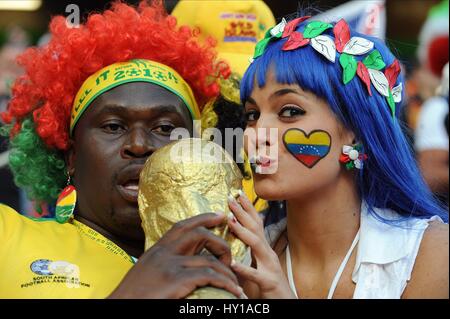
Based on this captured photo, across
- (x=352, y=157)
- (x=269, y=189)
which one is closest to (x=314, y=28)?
(x=352, y=157)

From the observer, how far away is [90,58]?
343 centimetres

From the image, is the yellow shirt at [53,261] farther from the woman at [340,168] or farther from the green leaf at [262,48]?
the green leaf at [262,48]

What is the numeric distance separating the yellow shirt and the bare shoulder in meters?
1.06

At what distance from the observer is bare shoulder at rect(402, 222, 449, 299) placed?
2.76m

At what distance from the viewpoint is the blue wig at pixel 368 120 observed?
2930 millimetres

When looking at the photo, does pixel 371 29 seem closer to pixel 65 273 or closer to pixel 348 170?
pixel 348 170

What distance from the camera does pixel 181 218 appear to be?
2566 mm

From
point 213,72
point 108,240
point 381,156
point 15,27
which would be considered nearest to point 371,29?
point 213,72

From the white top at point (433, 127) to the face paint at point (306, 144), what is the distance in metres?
2.19

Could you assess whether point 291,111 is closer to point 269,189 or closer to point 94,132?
point 269,189

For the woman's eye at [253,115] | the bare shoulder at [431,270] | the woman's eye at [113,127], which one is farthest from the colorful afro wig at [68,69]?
the bare shoulder at [431,270]

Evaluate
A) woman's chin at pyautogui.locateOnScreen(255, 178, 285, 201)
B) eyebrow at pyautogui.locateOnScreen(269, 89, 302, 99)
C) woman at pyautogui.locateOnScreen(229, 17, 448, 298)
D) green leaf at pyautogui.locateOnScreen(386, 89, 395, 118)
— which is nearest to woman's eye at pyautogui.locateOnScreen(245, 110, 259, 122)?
woman at pyautogui.locateOnScreen(229, 17, 448, 298)

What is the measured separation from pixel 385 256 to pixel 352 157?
378mm

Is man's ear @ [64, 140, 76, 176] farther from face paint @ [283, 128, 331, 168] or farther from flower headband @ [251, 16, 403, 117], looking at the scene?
face paint @ [283, 128, 331, 168]
